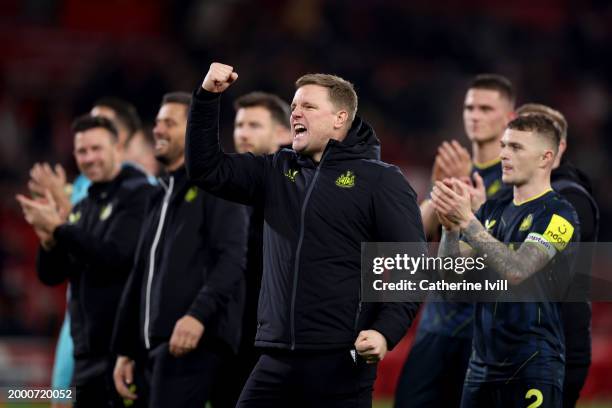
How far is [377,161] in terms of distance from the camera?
17.3 feet

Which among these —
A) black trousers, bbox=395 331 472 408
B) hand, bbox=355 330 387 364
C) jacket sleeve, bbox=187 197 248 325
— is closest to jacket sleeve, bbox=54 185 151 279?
jacket sleeve, bbox=187 197 248 325

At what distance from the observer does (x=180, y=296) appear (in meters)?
6.44

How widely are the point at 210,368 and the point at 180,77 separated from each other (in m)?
12.2

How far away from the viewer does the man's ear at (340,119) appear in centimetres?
531

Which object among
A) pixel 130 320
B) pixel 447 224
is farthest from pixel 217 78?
pixel 130 320

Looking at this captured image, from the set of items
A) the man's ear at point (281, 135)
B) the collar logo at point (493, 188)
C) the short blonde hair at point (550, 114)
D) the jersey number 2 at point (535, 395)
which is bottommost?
the jersey number 2 at point (535, 395)

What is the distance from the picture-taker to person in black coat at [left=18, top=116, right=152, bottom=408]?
6848 millimetres

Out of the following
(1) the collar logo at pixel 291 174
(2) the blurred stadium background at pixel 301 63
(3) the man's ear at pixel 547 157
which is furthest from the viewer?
(2) the blurred stadium background at pixel 301 63

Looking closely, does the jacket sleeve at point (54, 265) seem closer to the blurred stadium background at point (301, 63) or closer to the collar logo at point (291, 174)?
the collar logo at point (291, 174)

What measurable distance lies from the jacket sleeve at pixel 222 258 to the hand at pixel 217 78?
1611 millimetres

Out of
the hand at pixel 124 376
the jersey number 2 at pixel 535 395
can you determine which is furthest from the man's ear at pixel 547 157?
the hand at pixel 124 376

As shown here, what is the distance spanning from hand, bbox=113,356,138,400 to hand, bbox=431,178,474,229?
2.37m

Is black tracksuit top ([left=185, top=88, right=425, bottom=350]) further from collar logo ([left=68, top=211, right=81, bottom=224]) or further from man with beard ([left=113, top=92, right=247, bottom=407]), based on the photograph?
collar logo ([left=68, top=211, right=81, bottom=224])

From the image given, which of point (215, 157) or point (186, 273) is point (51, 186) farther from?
point (215, 157)
